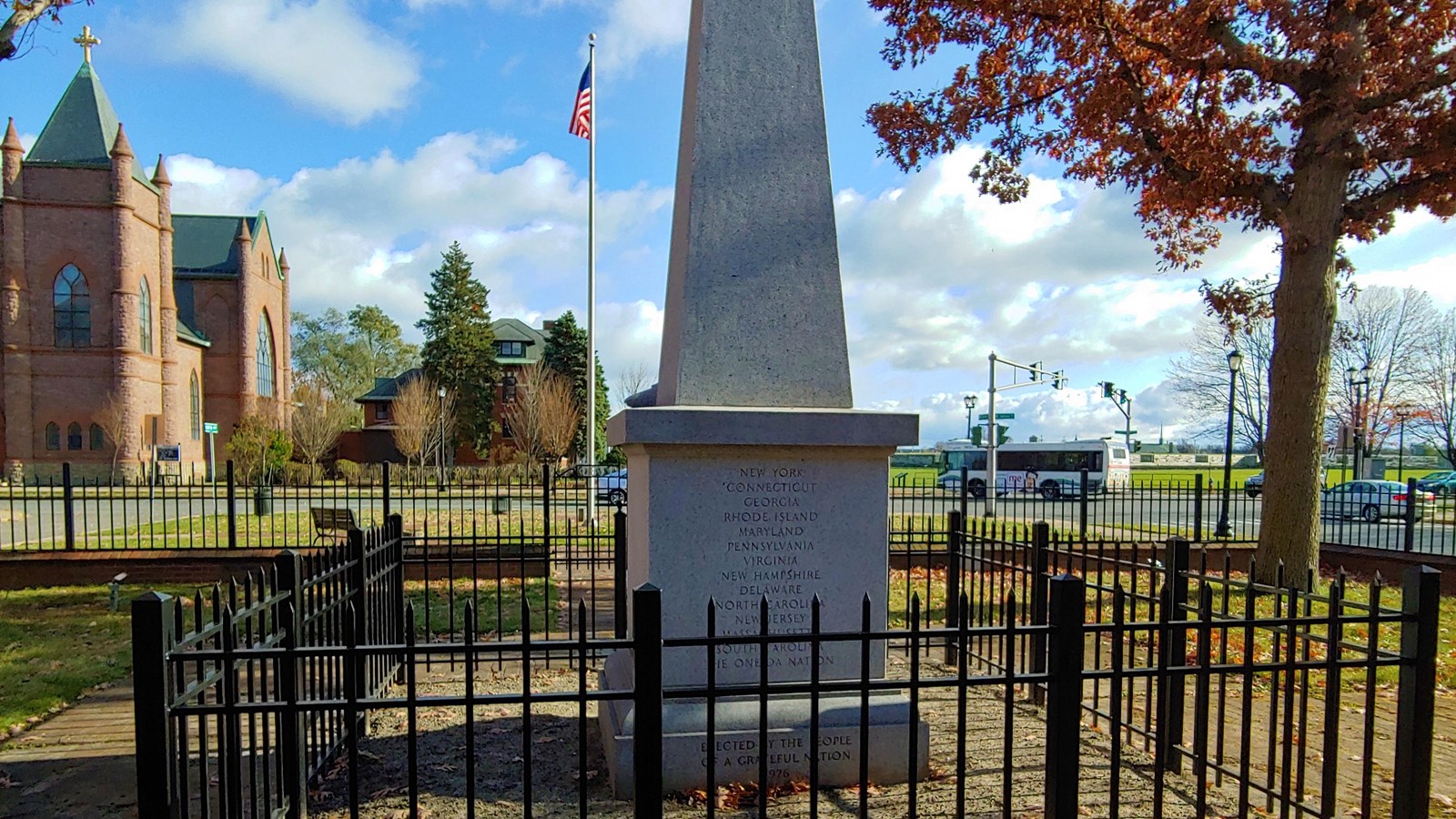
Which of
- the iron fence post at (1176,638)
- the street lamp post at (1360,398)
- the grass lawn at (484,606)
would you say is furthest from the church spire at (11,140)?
the street lamp post at (1360,398)

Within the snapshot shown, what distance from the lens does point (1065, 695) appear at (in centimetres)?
320

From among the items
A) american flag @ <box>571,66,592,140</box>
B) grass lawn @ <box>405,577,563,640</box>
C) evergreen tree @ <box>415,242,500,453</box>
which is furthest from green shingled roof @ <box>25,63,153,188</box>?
grass lawn @ <box>405,577,563,640</box>

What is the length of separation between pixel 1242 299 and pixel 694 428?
11.8 meters

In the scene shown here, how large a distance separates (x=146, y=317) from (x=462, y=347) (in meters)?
16.2

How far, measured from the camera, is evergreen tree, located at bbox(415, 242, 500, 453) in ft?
165

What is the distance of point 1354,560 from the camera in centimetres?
1354

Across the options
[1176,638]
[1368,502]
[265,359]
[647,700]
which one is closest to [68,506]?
[647,700]

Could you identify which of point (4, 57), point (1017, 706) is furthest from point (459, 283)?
point (1017, 706)

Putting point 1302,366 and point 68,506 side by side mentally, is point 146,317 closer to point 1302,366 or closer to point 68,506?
point 68,506

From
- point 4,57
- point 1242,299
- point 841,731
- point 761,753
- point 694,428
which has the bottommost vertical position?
point 841,731

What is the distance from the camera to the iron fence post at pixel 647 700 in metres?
2.93

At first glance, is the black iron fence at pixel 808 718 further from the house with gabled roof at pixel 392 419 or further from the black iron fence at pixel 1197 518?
the house with gabled roof at pixel 392 419

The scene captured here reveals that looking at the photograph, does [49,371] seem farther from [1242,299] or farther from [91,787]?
[1242,299]

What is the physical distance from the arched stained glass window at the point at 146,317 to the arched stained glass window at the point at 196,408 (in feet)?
17.3
